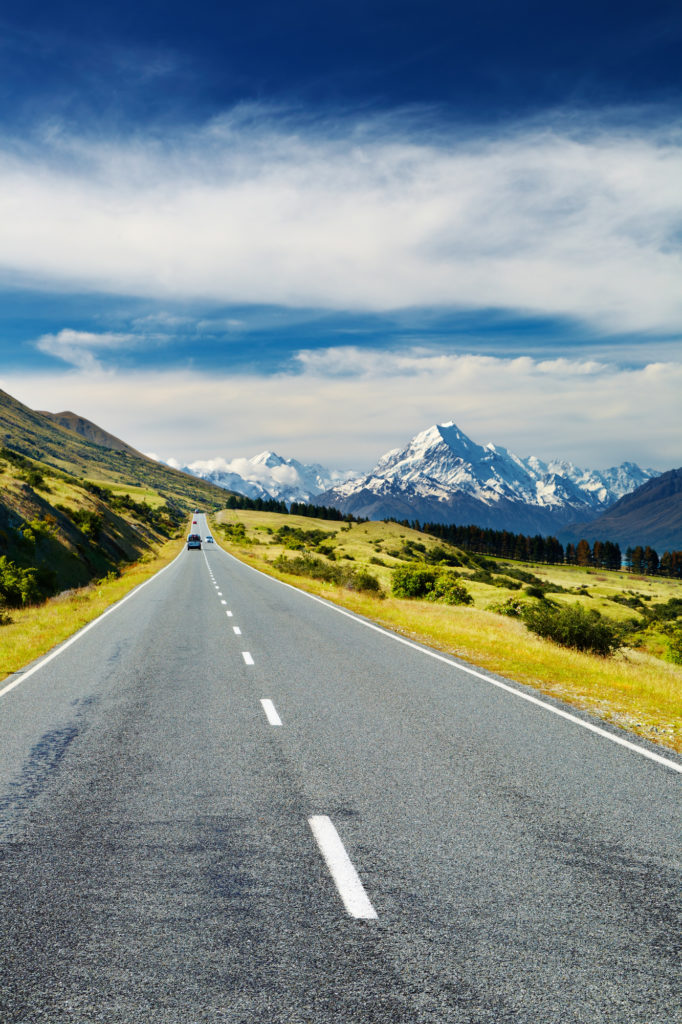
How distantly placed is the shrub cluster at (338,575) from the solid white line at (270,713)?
2279cm

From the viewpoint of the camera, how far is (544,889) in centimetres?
397

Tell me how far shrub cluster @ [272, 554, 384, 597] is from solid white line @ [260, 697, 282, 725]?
897 inches

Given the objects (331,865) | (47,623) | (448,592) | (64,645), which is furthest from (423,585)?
(331,865)

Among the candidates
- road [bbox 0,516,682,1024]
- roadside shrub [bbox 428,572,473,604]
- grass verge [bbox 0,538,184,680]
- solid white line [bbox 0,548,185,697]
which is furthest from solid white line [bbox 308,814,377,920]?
roadside shrub [bbox 428,572,473,604]

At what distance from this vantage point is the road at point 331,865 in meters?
3.02

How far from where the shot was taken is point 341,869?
416cm

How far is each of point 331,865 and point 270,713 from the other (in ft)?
13.8

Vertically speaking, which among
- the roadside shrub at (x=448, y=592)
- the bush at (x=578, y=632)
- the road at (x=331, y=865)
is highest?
the road at (x=331, y=865)

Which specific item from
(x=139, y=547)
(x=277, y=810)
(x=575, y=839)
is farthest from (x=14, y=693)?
(x=139, y=547)

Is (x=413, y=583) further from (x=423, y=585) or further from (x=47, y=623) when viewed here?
(x=47, y=623)

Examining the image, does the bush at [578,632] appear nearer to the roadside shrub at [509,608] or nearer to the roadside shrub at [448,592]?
the roadside shrub at [509,608]

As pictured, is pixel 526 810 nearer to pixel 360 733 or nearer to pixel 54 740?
pixel 360 733

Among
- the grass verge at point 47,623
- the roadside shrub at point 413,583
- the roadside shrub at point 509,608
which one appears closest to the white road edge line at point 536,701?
the grass verge at point 47,623

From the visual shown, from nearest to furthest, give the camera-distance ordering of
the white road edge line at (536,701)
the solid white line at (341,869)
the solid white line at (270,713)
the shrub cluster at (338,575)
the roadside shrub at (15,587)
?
the solid white line at (341,869)
the white road edge line at (536,701)
the solid white line at (270,713)
the roadside shrub at (15,587)
the shrub cluster at (338,575)
